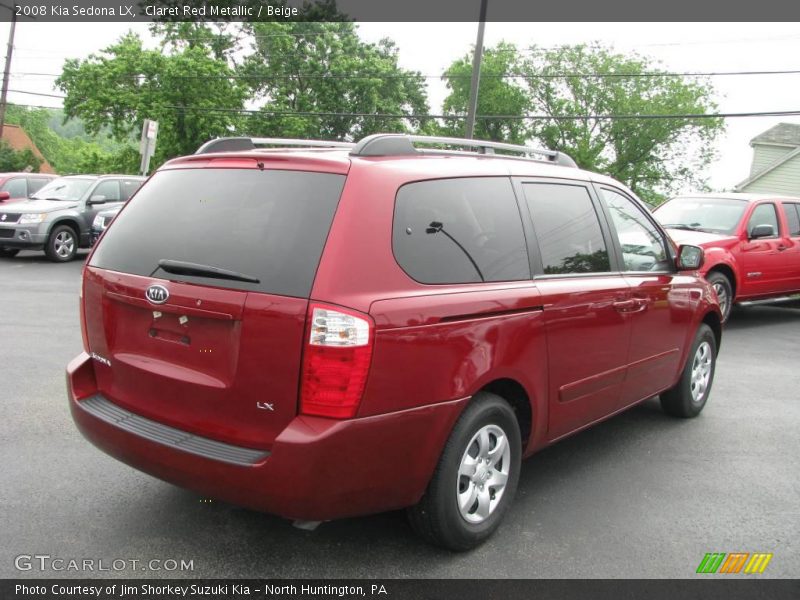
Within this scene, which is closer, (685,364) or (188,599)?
(188,599)

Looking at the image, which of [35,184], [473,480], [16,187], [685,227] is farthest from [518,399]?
[35,184]

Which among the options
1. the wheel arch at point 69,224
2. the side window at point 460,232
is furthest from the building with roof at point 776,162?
the side window at point 460,232

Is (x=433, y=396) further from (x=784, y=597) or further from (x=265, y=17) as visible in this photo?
(x=265, y=17)

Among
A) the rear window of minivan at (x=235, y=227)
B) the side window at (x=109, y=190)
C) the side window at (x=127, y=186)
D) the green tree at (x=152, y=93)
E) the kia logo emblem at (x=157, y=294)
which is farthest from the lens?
the green tree at (x=152, y=93)

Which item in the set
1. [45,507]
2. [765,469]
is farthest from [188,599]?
[765,469]

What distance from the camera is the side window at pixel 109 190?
49.2 ft

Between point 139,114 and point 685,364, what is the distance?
32.8 m

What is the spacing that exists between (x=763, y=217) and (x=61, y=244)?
12.8 metres

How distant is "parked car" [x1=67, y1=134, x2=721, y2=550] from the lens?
264 centimetres

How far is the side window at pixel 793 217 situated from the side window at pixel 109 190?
Result: 12861mm

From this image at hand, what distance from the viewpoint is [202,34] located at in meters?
40.7

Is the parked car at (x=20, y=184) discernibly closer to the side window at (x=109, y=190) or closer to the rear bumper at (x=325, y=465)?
the side window at (x=109, y=190)

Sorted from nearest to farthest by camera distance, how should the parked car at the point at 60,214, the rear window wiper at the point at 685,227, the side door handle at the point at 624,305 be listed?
the side door handle at the point at 624,305
the rear window wiper at the point at 685,227
the parked car at the point at 60,214

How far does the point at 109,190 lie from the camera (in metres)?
15.2
